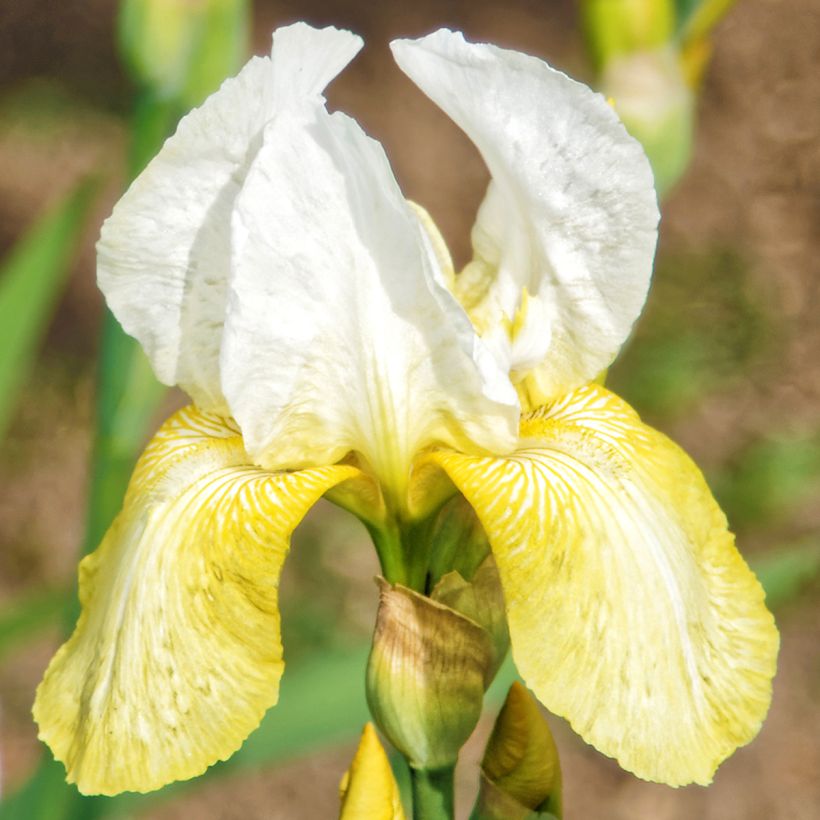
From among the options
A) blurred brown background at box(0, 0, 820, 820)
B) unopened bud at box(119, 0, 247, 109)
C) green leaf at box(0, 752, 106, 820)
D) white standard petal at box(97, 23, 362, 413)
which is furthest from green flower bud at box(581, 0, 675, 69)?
blurred brown background at box(0, 0, 820, 820)

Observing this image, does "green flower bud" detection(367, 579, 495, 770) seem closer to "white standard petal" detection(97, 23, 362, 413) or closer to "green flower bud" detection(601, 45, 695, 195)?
"white standard petal" detection(97, 23, 362, 413)

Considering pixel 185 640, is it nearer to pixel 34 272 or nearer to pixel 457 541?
pixel 457 541

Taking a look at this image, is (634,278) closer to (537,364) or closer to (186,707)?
(537,364)

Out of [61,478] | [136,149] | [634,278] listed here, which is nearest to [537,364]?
[634,278]

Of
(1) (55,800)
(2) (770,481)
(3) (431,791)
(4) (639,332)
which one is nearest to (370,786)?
(3) (431,791)

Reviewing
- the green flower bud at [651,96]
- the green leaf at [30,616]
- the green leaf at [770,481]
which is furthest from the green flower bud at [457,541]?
the green leaf at [770,481]

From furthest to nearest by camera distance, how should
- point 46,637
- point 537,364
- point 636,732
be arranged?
point 46,637 → point 537,364 → point 636,732
